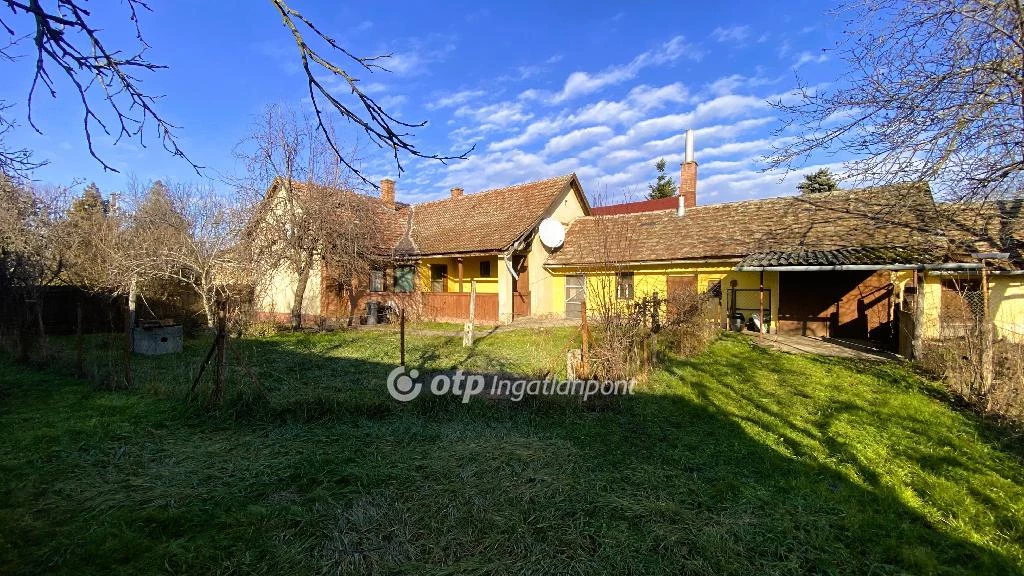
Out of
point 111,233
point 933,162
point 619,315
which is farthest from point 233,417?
point 111,233

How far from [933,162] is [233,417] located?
10922mm

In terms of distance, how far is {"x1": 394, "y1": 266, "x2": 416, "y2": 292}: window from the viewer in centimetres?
2005

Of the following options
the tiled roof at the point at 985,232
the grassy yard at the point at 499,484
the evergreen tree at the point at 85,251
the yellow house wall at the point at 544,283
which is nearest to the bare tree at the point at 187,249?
the evergreen tree at the point at 85,251

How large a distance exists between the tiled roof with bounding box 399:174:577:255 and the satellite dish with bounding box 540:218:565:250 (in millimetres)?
388

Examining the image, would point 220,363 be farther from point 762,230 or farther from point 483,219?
point 762,230

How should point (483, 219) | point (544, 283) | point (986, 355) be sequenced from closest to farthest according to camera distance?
1. point (986, 355)
2. point (544, 283)
3. point (483, 219)

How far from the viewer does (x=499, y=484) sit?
3.92 metres

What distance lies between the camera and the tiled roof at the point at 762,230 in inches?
468

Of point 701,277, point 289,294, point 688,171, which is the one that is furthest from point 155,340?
point 688,171

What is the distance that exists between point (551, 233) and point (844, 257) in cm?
962

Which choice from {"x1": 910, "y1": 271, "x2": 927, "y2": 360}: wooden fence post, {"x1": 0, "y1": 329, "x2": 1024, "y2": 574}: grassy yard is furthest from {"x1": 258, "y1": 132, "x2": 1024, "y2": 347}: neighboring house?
{"x1": 0, "y1": 329, "x2": 1024, "y2": 574}: grassy yard

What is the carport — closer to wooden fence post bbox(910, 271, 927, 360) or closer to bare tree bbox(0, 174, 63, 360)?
wooden fence post bbox(910, 271, 927, 360)

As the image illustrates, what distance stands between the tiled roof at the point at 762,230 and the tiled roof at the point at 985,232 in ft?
1.11

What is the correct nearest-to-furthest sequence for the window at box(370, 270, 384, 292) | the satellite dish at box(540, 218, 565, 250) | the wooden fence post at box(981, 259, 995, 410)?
the wooden fence post at box(981, 259, 995, 410)
the satellite dish at box(540, 218, 565, 250)
the window at box(370, 270, 384, 292)
